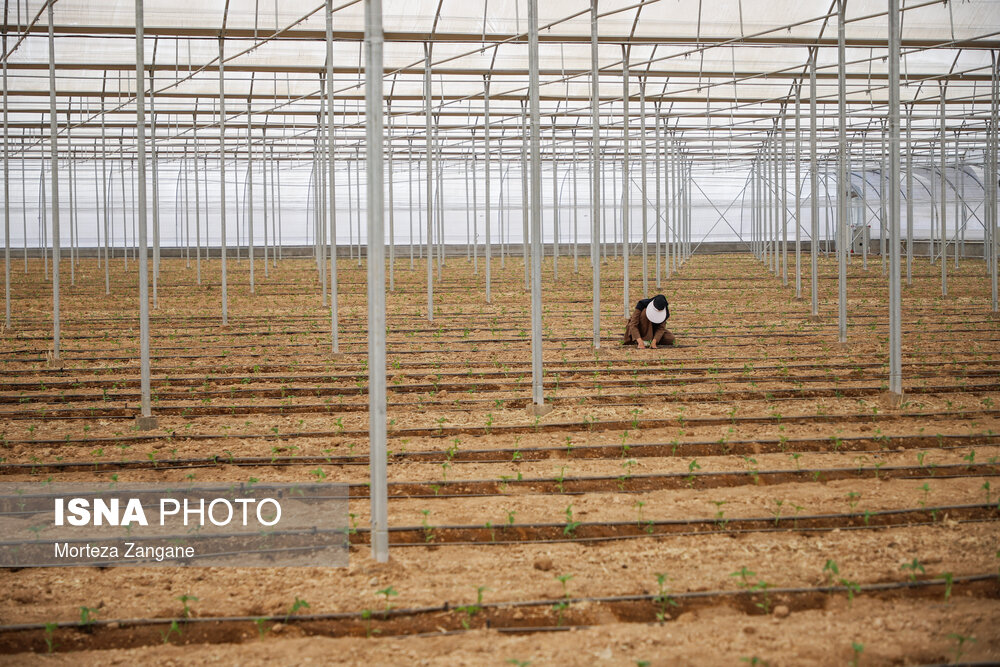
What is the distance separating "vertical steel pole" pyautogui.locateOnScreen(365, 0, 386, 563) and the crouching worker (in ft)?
26.3

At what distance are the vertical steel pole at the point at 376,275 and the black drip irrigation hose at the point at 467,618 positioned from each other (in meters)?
0.86

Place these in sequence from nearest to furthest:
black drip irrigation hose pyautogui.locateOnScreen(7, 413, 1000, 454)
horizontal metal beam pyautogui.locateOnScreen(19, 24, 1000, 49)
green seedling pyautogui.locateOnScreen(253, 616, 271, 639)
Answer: green seedling pyautogui.locateOnScreen(253, 616, 271, 639), black drip irrigation hose pyautogui.locateOnScreen(7, 413, 1000, 454), horizontal metal beam pyautogui.locateOnScreen(19, 24, 1000, 49)

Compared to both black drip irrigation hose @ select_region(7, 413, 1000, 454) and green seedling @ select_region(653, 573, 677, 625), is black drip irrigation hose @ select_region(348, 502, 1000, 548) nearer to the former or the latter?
green seedling @ select_region(653, 573, 677, 625)

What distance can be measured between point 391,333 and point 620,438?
301 inches

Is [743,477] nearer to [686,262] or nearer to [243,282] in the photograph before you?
[243,282]

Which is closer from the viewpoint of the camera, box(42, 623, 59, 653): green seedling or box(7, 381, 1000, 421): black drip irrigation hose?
box(42, 623, 59, 653): green seedling

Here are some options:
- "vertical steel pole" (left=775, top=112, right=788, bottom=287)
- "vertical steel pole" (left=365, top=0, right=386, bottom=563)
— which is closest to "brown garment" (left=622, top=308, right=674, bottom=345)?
"vertical steel pole" (left=775, top=112, right=788, bottom=287)

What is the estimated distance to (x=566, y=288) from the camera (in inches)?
918

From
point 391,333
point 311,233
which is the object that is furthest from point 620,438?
point 311,233

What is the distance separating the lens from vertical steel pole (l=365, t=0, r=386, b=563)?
17.8ft

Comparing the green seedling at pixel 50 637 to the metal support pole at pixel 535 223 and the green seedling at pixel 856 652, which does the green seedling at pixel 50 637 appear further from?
the metal support pole at pixel 535 223

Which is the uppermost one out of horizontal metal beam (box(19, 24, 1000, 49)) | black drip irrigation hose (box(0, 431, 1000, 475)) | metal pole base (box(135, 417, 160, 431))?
horizontal metal beam (box(19, 24, 1000, 49))

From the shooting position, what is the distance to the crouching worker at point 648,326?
1313 centimetres

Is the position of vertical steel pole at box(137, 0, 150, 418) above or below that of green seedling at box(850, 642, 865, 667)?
above
